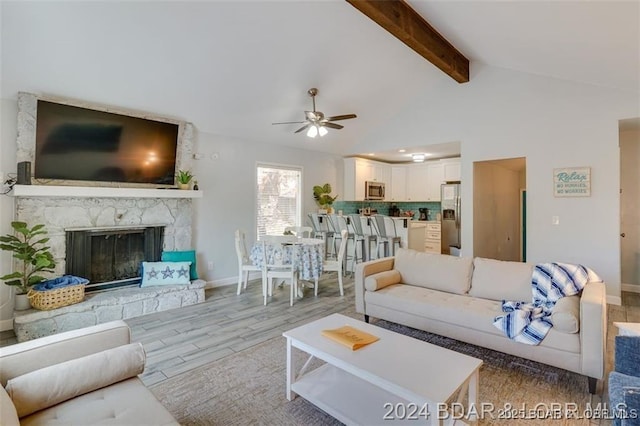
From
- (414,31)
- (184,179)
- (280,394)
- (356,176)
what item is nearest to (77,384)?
(280,394)

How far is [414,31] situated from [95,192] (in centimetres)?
439

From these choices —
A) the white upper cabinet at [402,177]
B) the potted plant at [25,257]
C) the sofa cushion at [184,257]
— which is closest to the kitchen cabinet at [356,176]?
the white upper cabinet at [402,177]

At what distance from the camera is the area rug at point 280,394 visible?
2.12 meters

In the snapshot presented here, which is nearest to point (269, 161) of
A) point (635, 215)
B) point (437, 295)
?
point (437, 295)

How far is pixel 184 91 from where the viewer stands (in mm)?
4336

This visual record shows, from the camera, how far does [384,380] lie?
1725 millimetres

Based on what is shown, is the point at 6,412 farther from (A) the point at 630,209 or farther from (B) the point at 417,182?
(B) the point at 417,182

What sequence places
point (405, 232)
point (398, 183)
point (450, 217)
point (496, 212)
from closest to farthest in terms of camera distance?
point (405, 232), point (496, 212), point (450, 217), point (398, 183)

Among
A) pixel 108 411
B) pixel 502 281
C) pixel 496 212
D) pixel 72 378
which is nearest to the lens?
pixel 108 411

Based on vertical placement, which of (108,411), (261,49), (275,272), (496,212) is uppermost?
(261,49)

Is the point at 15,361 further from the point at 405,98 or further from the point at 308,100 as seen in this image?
the point at 405,98

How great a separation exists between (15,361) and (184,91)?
3663 mm

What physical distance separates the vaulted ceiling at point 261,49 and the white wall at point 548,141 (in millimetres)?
273

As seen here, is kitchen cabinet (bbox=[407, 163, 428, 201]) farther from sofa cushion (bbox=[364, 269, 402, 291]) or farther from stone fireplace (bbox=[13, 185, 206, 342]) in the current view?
stone fireplace (bbox=[13, 185, 206, 342])
